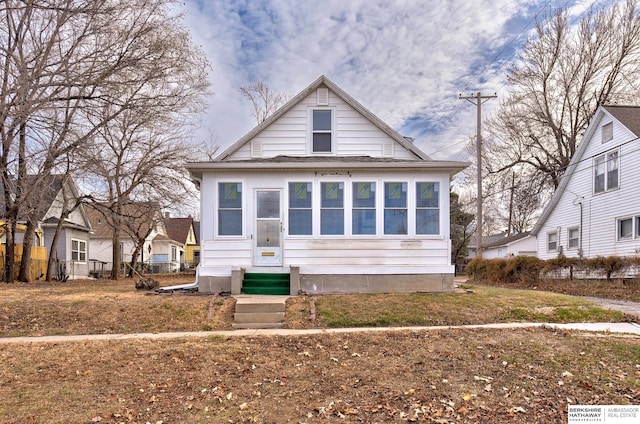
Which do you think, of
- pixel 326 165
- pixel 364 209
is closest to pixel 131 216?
pixel 326 165

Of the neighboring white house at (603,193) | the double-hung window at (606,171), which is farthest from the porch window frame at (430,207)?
the double-hung window at (606,171)

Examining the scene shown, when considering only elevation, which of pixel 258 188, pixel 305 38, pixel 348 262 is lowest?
pixel 348 262

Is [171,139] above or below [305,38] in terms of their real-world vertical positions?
below

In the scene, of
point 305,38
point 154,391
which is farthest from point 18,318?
point 305,38

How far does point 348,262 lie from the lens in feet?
35.4

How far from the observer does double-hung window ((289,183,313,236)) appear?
36.1 feet

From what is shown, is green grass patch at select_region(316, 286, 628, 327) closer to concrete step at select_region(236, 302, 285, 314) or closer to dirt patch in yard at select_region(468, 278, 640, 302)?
concrete step at select_region(236, 302, 285, 314)

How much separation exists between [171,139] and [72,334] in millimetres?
13950

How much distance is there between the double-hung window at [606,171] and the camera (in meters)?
16.3

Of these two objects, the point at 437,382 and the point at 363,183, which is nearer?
the point at 437,382

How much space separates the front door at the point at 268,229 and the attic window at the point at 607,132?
14.6 metres

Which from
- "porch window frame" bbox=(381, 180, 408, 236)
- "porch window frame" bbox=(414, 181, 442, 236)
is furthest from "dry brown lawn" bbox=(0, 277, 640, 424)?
"porch window frame" bbox=(414, 181, 442, 236)

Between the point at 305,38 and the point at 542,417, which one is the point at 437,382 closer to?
the point at 542,417

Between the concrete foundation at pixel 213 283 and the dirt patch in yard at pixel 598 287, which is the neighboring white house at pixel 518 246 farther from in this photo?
the concrete foundation at pixel 213 283
